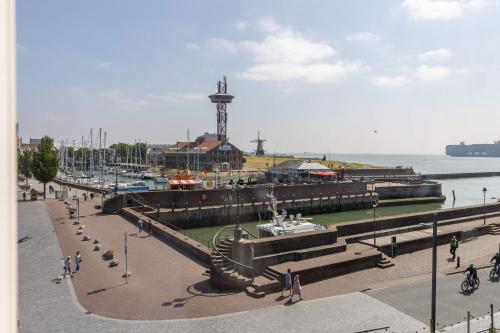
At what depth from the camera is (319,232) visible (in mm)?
25219

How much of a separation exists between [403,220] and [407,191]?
1456 inches

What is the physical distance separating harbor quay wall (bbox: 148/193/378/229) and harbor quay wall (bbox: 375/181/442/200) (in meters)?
5.09

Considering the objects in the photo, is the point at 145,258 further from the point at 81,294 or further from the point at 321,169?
the point at 321,169

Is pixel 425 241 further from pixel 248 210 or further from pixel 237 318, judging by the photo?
pixel 248 210

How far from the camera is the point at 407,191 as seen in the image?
6812 cm

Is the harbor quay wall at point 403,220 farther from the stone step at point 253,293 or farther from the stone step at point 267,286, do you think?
the stone step at point 253,293

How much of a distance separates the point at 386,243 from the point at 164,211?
24.2 metres

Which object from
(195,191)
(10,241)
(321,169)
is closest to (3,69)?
(10,241)

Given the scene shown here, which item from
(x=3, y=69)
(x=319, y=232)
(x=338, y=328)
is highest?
(x=3, y=69)

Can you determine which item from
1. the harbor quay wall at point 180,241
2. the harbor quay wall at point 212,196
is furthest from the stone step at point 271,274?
the harbor quay wall at point 212,196

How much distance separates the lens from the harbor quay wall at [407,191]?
215ft

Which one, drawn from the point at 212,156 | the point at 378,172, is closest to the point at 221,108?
the point at 212,156

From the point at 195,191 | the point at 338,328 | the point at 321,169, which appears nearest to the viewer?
the point at 338,328

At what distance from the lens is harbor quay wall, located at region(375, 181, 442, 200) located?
215 feet
